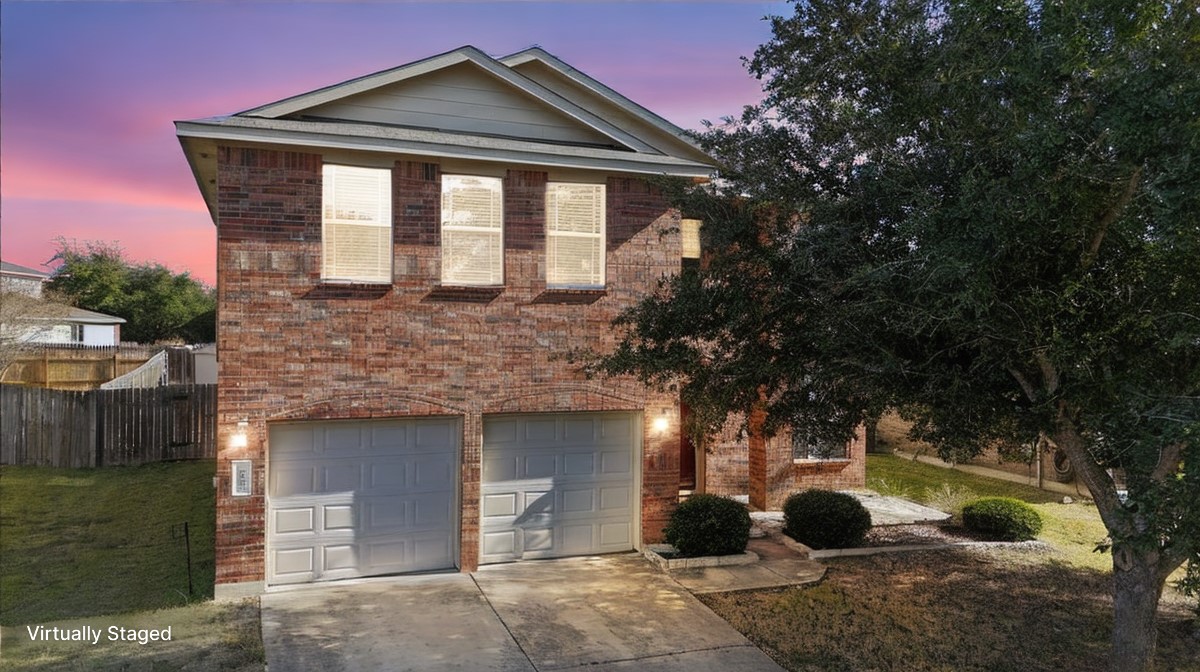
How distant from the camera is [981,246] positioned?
5.86 m

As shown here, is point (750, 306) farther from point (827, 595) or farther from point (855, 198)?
point (827, 595)

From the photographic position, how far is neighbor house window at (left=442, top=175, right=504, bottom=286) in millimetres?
10000

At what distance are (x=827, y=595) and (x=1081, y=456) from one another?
3.61 m

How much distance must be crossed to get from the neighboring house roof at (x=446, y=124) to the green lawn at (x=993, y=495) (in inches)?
334

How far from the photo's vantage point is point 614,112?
489 inches

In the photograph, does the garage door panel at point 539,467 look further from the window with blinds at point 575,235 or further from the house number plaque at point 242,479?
the house number plaque at point 242,479

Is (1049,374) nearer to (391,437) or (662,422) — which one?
(662,422)

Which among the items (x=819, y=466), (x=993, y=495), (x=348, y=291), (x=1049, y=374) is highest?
(x=348, y=291)

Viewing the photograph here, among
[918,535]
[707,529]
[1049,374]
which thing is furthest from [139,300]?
[1049,374]

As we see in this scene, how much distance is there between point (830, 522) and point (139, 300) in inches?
1596

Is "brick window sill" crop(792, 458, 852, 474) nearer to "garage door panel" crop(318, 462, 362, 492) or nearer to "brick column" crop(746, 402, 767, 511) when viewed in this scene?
"brick column" crop(746, 402, 767, 511)

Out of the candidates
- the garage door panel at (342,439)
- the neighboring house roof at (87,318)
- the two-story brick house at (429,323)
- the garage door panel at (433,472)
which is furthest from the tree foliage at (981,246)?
the neighboring house roof at (87,318)

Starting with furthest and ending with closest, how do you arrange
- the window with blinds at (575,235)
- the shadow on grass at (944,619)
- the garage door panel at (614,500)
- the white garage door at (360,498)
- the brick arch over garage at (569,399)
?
the garage door panel at (614,500), the window with blinds at (575,235), the brick arch over garage at (569,399), the white garage door at (360,498), the shadow on grass at (944,619)

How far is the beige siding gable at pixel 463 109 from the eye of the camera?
994 centimetres
